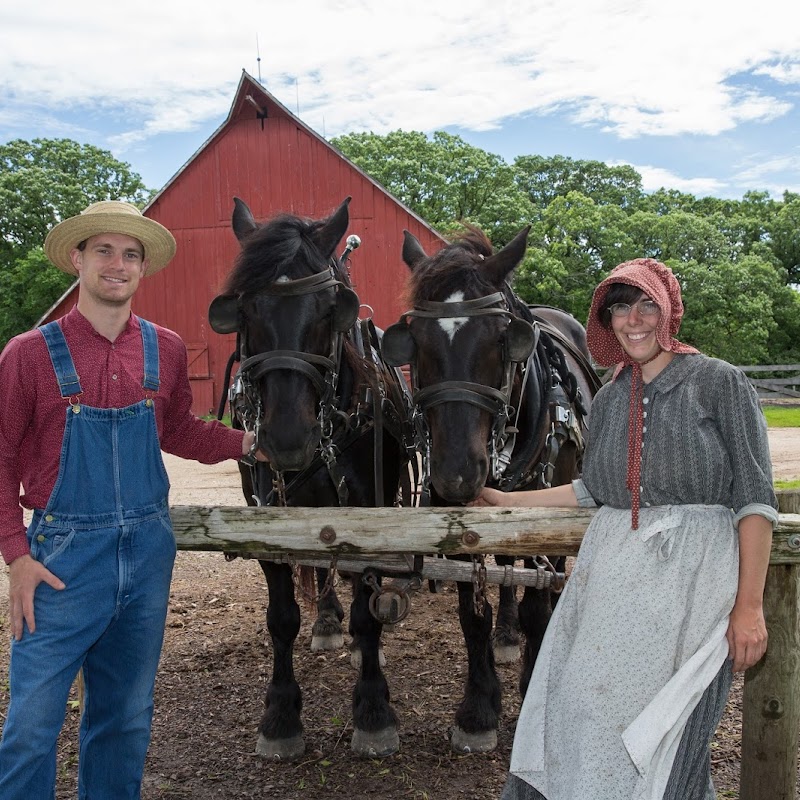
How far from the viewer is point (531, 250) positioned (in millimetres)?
22422

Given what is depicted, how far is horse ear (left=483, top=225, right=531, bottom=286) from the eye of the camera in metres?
3.23

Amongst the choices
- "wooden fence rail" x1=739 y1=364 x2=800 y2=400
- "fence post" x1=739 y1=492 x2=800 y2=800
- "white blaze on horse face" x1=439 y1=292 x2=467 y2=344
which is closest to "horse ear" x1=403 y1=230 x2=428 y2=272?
"white blaze on horse face" x1=439 y1=292 x2=467 y2=344

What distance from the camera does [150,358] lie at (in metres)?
2.55

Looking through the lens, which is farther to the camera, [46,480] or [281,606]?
[281,606]

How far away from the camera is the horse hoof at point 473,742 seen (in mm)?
3568

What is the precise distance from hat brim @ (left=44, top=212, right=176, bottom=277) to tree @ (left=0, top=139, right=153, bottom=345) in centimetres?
2813

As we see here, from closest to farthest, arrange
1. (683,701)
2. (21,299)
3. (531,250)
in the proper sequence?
(683,701)
(531,250)
(21,299)

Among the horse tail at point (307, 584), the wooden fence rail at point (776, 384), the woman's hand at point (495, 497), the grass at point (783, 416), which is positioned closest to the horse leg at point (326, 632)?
the horse tail at point (307, 584)

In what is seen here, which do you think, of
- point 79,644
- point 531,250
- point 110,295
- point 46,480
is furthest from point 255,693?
point 531,250

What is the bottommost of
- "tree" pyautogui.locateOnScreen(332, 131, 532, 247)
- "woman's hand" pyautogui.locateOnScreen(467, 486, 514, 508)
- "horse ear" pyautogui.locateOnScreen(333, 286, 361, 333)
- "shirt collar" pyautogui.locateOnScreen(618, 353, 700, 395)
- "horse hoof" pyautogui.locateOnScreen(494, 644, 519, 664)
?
"horse hoof" pyautogui.locateOnScreen(494, 644, 519, 664)

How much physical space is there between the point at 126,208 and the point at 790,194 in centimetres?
4150

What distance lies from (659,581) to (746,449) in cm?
44

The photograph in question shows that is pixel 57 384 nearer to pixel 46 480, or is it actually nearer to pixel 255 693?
pixel 46 480

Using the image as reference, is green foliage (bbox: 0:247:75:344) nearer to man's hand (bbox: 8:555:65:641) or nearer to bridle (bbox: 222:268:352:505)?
bridle (bbox: 222:268:352:505)
